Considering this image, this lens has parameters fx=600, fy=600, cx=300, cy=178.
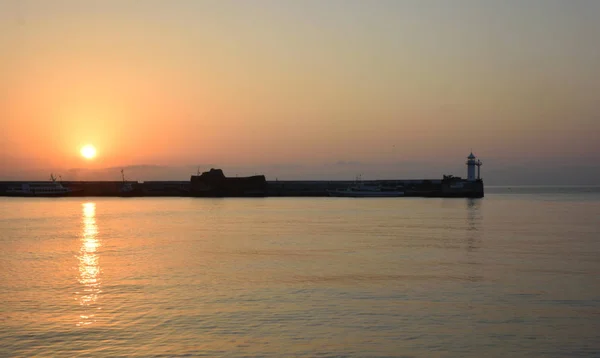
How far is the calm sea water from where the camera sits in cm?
1964

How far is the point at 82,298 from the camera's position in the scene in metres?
26.9

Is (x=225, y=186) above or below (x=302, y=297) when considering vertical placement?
above

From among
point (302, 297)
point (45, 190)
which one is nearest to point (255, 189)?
point (45, 190)

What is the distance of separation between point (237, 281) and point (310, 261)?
8.15 m

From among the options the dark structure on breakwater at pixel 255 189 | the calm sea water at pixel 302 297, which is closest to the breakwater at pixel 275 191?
the dark structure on breakwater at pixel 255 189

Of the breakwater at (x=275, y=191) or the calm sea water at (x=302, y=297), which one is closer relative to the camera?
the calm sea water at (x=302, y=297)

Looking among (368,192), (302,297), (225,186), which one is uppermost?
(225,186)

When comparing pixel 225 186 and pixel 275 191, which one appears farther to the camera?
pixel 275 191

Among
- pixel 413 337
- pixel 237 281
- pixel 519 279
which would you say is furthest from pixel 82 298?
pixel 519 279

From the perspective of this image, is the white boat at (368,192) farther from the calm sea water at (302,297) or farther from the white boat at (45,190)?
the calm sea water at (302,297)

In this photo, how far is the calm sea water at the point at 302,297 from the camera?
19.6 meters

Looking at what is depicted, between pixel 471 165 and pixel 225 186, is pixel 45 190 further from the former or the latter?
pixel 471 165

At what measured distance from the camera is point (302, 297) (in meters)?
26.8

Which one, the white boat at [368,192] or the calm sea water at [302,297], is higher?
the white boat at [368,192]
